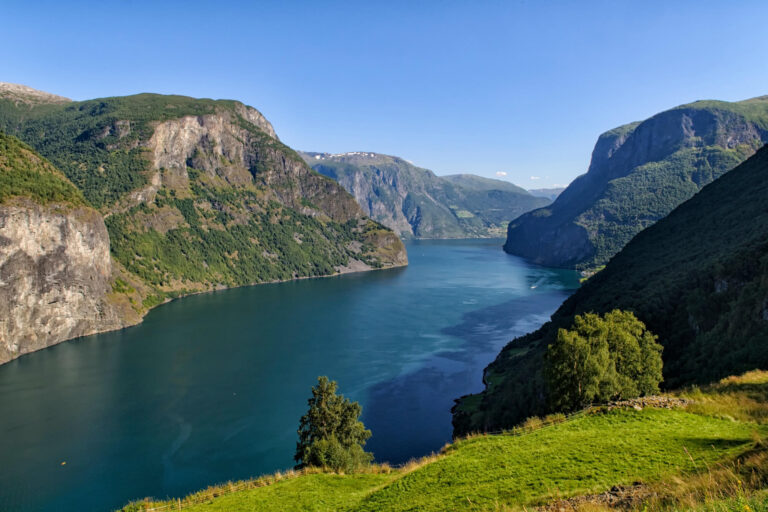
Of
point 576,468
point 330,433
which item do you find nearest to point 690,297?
point 330,433

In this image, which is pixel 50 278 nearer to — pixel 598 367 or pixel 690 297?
pixel 598 367

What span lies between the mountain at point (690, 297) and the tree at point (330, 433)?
1547 centimetres

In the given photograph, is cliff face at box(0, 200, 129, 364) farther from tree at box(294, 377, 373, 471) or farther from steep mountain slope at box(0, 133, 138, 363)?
tree at box(294, 377, 373, 471)

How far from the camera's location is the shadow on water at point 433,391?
5359cm

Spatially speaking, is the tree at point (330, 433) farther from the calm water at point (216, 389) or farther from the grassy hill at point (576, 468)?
the calm water at point (216, 389)

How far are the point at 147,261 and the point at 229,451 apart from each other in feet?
A: 396

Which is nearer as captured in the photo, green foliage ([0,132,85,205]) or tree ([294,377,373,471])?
tree ([294,377,373,471])

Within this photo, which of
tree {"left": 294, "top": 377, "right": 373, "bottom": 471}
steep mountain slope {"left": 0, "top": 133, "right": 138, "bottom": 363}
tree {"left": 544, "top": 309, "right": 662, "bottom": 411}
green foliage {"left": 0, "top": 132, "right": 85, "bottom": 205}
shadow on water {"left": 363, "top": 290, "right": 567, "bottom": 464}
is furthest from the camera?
green foliage {"left": 0, "top": 132, "right": 85, "bottom": 205}

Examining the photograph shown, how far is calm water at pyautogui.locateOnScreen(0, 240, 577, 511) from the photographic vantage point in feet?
157

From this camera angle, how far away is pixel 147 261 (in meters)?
153

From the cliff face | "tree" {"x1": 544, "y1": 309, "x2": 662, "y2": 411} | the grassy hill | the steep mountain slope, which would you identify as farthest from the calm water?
the grassy hill

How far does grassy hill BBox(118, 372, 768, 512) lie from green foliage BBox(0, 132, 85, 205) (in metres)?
100

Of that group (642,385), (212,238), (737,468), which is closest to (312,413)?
(642,385)

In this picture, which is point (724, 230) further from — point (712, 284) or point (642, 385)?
point (642, 385)
